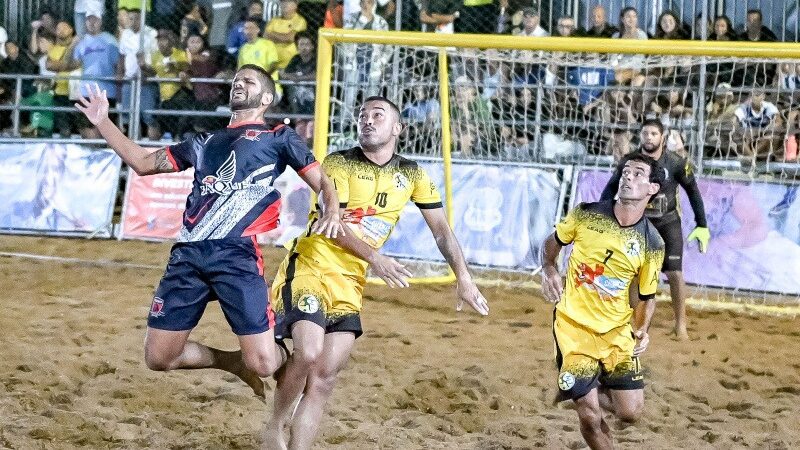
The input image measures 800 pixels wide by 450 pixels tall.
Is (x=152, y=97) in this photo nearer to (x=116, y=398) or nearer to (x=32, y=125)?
(x=32, y=125)

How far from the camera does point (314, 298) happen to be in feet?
19.6

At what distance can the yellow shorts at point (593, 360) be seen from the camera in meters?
6.05

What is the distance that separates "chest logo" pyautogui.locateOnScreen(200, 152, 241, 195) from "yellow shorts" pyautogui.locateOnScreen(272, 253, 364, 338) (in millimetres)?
649

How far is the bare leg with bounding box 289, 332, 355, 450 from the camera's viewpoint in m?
5.82

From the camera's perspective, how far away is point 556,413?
7.55 m

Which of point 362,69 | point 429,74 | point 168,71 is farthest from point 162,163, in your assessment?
point 168,71

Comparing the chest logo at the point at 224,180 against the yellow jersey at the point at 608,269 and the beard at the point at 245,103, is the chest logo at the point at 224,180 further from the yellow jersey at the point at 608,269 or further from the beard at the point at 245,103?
the yellow jersey at the point at 608,269

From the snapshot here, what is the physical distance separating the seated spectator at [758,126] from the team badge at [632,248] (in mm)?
5960

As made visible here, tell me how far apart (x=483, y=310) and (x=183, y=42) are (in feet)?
35.2

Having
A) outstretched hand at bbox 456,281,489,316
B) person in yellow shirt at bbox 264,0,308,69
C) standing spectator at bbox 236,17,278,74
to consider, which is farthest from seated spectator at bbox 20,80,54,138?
outstretched hand at bbox 456,281,489,316

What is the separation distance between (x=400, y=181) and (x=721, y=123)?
6509 millimetres

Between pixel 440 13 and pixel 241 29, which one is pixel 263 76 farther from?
pixel 241 29

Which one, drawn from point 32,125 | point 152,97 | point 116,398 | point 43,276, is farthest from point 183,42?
point 116,398

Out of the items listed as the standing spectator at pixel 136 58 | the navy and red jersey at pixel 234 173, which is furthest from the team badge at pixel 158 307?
the standing spectator at pixel 136 58
